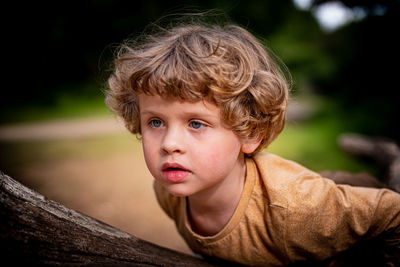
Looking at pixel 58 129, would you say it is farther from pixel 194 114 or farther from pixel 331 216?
pixel 331 216

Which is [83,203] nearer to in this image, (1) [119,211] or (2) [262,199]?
(1) [119,211]

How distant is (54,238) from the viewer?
4.24 feet

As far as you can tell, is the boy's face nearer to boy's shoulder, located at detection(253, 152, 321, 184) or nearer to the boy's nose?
the boy's nose

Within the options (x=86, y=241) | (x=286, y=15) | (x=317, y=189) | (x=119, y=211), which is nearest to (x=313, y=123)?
(x=286, y=15)

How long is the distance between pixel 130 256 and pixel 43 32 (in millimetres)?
5108

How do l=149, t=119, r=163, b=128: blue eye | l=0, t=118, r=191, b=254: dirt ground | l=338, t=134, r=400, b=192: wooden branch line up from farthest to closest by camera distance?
1. l=0, t=118, r=191, b=254: dirt ground
2. l=338, t=134, r=400, b=192: wooden branch
3. l=149, t=119, r=163, b=128: blue eye

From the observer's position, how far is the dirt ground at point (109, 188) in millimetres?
3752

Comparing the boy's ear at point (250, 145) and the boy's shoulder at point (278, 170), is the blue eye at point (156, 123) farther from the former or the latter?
the boy's shoulder at point (278, 170)

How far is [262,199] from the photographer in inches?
71.4

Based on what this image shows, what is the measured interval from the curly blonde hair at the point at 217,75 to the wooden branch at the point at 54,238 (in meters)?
0.71

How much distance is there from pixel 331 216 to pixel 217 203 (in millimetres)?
640

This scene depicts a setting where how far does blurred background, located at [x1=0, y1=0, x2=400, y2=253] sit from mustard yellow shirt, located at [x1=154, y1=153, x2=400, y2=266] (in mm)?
929

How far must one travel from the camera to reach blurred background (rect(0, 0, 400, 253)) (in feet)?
14.8

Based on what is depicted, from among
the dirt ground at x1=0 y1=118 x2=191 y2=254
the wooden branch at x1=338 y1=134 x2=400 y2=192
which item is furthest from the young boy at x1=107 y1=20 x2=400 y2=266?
the dirt ground at x1=0 y1=118 x2=191 y2=254
